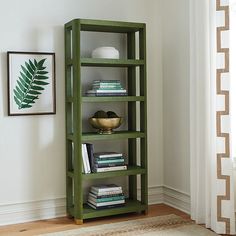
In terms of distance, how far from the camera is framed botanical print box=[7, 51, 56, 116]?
3561 millimetres

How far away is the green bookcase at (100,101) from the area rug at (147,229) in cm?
17

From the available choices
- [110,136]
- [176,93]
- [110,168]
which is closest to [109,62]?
[110,136]

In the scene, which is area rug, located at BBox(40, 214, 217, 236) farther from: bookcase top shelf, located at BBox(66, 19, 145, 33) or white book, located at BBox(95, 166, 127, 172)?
bookcase top shelf, located at BBox(66, 19, 145, 33)

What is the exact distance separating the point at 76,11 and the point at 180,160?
1687 mm

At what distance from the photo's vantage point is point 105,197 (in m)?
3.66

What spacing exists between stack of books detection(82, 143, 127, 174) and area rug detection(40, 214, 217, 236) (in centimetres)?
47

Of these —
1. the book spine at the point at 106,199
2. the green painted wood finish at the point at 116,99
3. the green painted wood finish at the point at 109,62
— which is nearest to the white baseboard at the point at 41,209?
the book spine at the point at 106,199

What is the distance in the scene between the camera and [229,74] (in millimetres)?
3150

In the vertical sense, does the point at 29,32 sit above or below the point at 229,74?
above

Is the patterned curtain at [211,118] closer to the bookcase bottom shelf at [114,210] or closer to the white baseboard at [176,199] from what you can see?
the white baseboard at [176,199]

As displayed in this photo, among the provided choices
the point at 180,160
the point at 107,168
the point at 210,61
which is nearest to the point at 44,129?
the point at 107,168

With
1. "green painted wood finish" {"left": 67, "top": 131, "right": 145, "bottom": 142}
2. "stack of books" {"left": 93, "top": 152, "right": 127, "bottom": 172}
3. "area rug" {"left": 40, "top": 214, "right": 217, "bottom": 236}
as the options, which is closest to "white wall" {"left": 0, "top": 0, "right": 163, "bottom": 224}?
"green painted wood finish" {"left": 67, "top": 131, "right": 145, "bottom": 142}

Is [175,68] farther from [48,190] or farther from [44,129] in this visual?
[48,190]

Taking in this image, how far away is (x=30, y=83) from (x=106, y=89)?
26.0 inches
